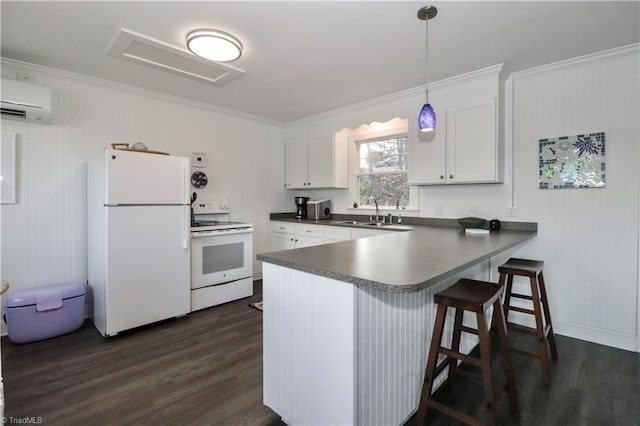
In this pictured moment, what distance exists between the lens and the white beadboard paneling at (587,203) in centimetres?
243

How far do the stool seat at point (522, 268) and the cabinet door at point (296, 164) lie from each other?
2.83 meters

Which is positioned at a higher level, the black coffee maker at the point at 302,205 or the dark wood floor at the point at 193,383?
the black coffee maker at the point at 302,205

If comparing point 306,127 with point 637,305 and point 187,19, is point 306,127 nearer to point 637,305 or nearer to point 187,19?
point 187,19

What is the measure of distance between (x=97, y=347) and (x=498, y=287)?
9.58 ft

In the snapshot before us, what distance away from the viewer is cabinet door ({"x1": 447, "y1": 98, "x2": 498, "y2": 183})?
2818 mm

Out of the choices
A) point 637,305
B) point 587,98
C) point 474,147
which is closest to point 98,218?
point 474,147

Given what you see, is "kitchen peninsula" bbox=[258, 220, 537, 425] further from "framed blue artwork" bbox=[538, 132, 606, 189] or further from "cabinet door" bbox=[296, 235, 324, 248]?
"cabinet door" bbox=[296, 235, 324, 248]

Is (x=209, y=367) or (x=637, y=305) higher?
(x=637, y=305)

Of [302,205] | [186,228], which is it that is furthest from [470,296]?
[302,205]

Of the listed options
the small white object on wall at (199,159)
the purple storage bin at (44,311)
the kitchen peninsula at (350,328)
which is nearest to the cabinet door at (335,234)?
the small white object on wall at (199,159)

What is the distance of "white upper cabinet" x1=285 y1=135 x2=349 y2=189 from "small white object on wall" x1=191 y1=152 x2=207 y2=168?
4.25 ft

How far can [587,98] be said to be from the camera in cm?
258

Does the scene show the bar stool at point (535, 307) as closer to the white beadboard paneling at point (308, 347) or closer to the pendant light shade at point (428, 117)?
the pendant light shade at point (428, 117)

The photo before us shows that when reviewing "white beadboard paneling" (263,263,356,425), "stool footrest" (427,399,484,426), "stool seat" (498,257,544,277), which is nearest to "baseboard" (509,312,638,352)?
"stool seat" (498,257,544,277)
